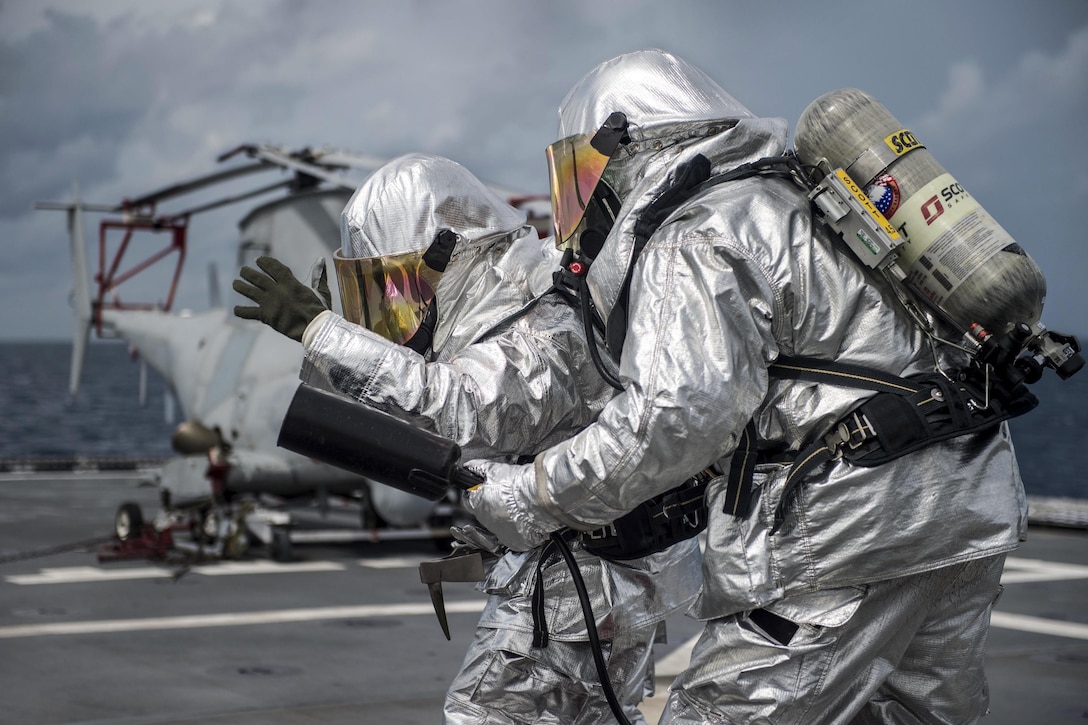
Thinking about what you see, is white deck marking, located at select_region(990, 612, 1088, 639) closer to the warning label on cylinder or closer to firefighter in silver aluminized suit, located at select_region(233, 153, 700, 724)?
firefighter in silver aluminized suit, located at select_region(233, 153, 700, 724)

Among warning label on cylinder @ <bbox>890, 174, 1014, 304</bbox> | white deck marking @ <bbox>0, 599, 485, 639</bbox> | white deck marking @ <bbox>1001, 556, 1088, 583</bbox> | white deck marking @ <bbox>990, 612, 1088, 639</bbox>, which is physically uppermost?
warning label on cylinder @ <bbox>890, 174, 1014, 304</bbox>

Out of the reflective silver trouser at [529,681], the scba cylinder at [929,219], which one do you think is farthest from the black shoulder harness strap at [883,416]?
the reflective silver trouser at [529,681]

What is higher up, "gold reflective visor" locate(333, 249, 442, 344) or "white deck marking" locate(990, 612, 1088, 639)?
"gold reflective visor" locate(333, 249, 442, 344)

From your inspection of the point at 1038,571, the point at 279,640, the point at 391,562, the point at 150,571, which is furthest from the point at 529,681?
the point at 1038,571

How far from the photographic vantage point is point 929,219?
2.17m

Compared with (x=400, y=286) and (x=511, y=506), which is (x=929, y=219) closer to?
(x=511, y=506)

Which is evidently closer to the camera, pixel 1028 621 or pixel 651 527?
pixel 651 527

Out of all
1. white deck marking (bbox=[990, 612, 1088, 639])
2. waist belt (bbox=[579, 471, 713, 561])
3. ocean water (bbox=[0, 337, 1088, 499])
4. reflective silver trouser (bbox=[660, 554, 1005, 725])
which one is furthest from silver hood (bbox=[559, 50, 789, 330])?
ocean water (bbox=[0, 337, 1088, 499])

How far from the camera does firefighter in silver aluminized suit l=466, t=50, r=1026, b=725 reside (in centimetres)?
211

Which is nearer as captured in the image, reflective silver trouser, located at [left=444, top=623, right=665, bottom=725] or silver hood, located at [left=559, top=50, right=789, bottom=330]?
silver hood, located at [left=559, top=50, right=789, bottom=330]

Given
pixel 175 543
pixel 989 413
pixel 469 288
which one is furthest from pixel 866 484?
pixel 175 543

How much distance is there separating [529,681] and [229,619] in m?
4.87

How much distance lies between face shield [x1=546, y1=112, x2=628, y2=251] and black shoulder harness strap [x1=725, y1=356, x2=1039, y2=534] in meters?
0.65

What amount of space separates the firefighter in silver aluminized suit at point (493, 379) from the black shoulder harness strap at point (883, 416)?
0.70 meters
